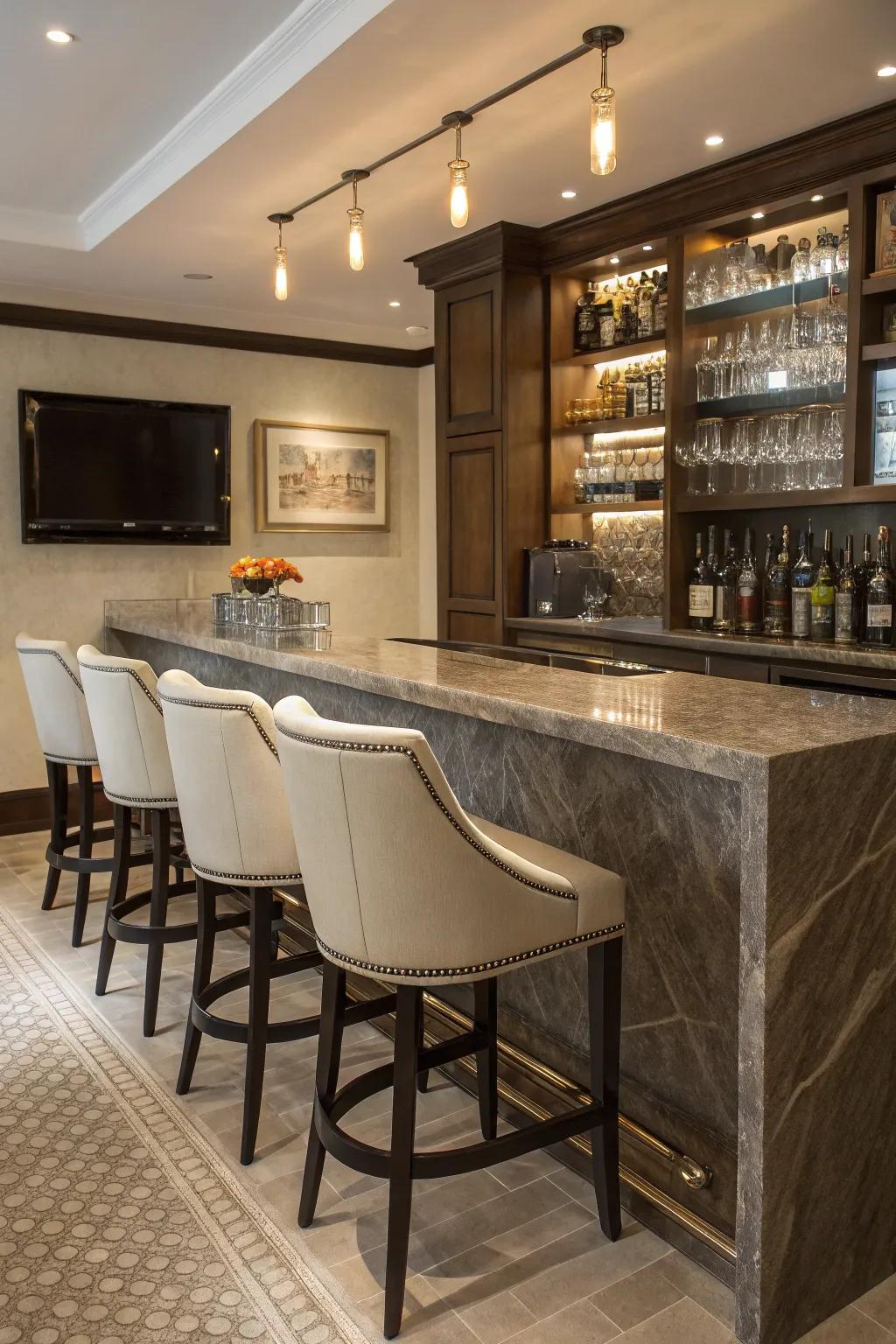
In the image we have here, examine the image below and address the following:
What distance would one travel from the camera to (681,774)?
81.7 inches

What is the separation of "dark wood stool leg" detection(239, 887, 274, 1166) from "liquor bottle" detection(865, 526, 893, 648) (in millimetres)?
2234

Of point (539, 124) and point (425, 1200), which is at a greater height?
point (539, 124)

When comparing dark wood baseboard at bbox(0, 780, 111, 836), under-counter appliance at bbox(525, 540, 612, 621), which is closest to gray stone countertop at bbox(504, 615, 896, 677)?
under-counter appliance at bbox(525, 540, 612, 621)

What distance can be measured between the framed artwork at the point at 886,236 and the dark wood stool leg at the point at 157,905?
8.98 feet

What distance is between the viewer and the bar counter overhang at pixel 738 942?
1729 mm

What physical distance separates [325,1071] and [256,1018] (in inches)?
15.1

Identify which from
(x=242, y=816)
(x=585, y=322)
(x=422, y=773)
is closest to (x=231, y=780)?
(x=242, y=816)

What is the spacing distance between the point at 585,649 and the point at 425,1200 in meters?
2.56

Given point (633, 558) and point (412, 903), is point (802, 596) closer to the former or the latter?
point (633, 558)

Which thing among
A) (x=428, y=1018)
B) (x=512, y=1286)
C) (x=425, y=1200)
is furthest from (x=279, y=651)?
(x=512, y=1286)

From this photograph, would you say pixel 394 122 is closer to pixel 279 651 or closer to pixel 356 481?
pixel 279 651

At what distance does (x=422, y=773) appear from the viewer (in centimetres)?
175

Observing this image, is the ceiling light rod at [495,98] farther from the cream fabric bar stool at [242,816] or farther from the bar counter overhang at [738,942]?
the cream fabric bar stool at [242,816]

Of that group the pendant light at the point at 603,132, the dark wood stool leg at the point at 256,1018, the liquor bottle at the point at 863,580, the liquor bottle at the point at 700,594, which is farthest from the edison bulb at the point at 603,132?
the liquor bottle at the point at 700,594
